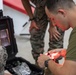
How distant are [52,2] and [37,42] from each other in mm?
891

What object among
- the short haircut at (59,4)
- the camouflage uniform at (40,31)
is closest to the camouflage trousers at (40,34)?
the camouflage uniform at (40,31)

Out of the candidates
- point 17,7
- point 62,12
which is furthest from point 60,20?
point 17,7

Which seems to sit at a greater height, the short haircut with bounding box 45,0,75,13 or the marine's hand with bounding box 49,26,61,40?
the short haircut with bounding box 45,0,75,13

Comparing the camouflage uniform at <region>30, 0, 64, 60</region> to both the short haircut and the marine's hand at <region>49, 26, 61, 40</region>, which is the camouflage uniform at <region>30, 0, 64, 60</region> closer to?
the marine's hand at <region>49, 26, 61, 40</region>

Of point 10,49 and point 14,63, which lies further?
point 10,49

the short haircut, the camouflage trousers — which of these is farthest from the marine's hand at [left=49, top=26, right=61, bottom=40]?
the short haircut

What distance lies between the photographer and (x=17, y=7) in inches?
119

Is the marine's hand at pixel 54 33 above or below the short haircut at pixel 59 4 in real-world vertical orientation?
below

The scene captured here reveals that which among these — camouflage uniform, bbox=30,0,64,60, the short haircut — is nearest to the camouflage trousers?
camouflage uniform, bbox=30,0,64,60

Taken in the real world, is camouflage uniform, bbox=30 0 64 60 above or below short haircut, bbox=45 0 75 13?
below

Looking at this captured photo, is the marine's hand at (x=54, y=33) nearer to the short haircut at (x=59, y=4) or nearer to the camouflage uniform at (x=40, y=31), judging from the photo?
the camouflage uniform at (x=40, y=31)

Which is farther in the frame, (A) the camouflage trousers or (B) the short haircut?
(A) the camouflage trousers

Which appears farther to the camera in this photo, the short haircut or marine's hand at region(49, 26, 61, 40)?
marine's hand at region(49, 26, 61, 40)

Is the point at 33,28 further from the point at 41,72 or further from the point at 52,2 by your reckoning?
the point at 52,2
